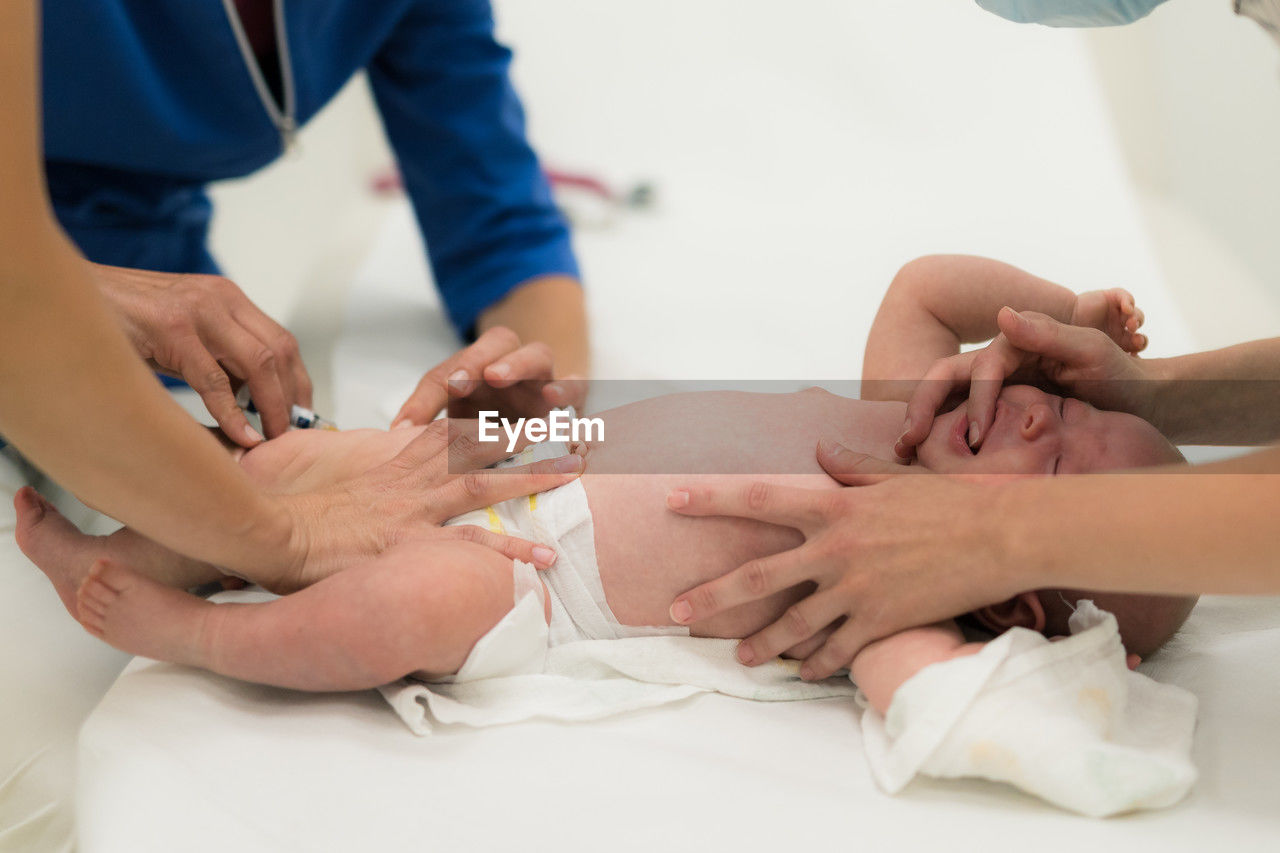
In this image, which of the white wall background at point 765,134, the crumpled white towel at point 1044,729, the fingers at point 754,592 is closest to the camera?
the crumpled white towel at point 1044,729

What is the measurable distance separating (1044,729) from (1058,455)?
26 cm

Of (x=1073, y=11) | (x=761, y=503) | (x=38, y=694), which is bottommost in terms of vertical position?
(x=38, y=694)

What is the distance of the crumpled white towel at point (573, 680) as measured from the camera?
74 cm

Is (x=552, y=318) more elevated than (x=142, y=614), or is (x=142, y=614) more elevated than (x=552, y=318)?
(x=552, y=318)

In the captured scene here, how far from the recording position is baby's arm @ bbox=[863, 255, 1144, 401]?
972 mm

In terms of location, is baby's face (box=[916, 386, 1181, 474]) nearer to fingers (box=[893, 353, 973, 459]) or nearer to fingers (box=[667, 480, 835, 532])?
fingers (box=[893, 353, 973, 459])

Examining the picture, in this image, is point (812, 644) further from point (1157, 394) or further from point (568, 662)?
point (1157, 394)

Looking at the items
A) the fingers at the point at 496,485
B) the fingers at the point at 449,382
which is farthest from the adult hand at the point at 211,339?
the fingers at the point at 496,485

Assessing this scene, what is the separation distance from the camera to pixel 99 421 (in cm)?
56

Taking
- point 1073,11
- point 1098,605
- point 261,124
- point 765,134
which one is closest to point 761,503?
point 1098,605

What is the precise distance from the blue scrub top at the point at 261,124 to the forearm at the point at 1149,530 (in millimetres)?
869

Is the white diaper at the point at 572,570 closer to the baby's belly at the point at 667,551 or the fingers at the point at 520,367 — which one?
the baby's belly at the point at 667,551

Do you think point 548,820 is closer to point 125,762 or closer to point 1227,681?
point 125,762

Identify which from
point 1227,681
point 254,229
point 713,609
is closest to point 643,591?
point 713,609
